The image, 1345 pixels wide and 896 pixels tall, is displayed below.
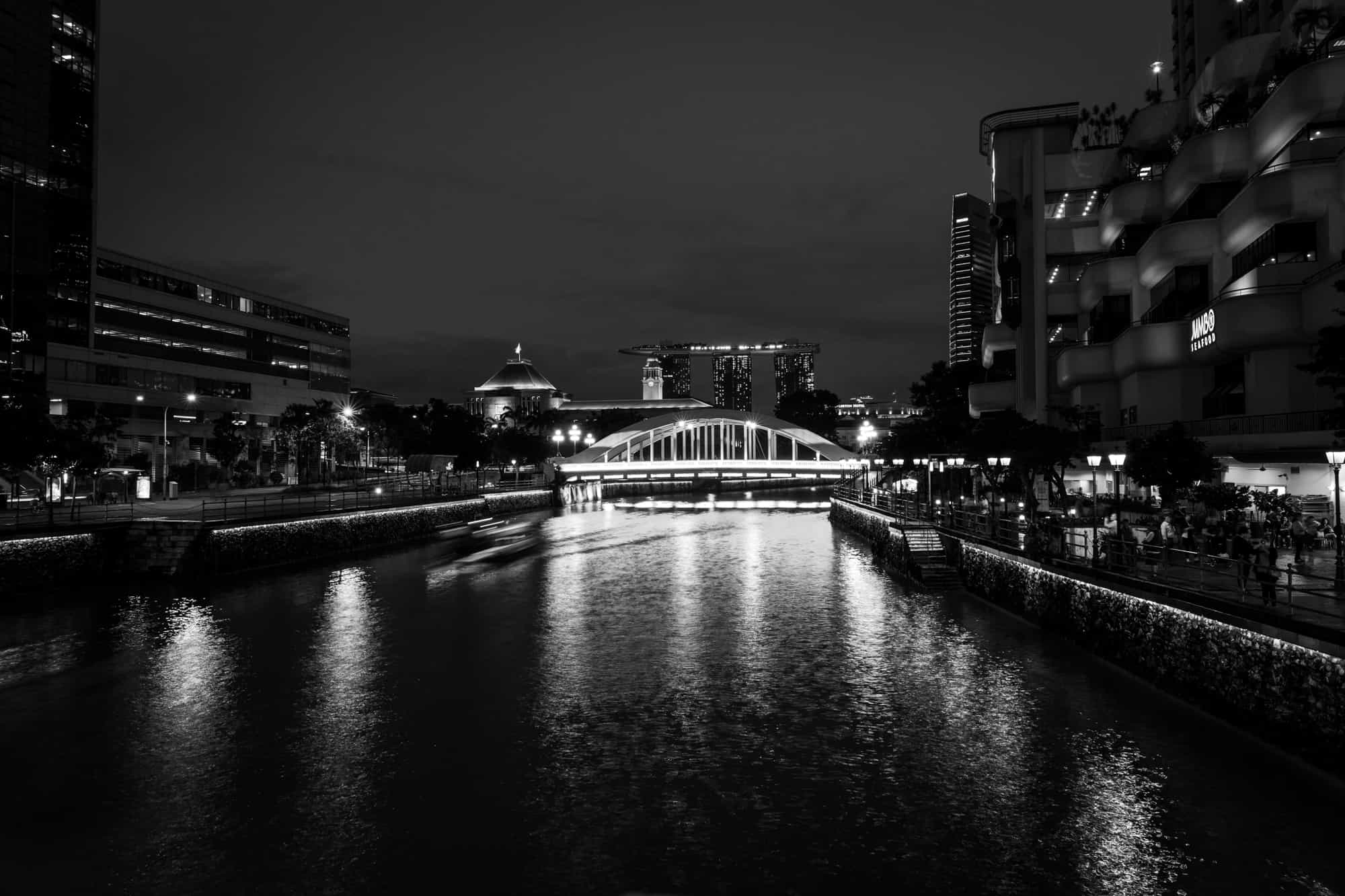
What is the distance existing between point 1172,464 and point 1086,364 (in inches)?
884

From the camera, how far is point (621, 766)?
13.9m

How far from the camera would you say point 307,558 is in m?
40.3

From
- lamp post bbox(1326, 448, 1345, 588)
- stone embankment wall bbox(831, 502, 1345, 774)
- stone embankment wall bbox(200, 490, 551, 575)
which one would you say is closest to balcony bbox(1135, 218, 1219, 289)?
stone embankment wall bbox(831, 502, 1345, 774)

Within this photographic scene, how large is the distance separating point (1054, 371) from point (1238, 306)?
25099 mm

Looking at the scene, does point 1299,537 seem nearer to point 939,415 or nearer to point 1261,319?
point 1261,319

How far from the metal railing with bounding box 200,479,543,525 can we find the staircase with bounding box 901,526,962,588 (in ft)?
86.7

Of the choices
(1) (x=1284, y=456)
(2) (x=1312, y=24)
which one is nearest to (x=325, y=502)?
(1) (x=1284, y=456)

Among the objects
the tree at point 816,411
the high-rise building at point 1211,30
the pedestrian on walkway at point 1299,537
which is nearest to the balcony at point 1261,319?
the high-rise building at point 1211,30

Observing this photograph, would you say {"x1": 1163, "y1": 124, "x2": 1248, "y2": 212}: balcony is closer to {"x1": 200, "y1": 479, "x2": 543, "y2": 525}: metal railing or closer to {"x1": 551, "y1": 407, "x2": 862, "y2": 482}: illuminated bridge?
{"x1": 200, "y1": 479, "x2": 543, "y2": 525}: metal railing

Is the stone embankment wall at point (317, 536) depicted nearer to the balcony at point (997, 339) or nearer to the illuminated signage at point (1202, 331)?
the illuminated signage at point (1202, 331)

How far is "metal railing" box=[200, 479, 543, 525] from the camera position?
38906 mm

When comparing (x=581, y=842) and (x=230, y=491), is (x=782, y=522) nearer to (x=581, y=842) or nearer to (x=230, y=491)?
(x=230, y=491)

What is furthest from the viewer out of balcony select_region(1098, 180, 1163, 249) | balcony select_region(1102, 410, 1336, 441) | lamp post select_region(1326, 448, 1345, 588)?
balcony select_region(1098, 180, 1163, 249)

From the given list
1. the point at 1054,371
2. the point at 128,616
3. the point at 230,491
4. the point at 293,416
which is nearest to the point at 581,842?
the point at 128,616
